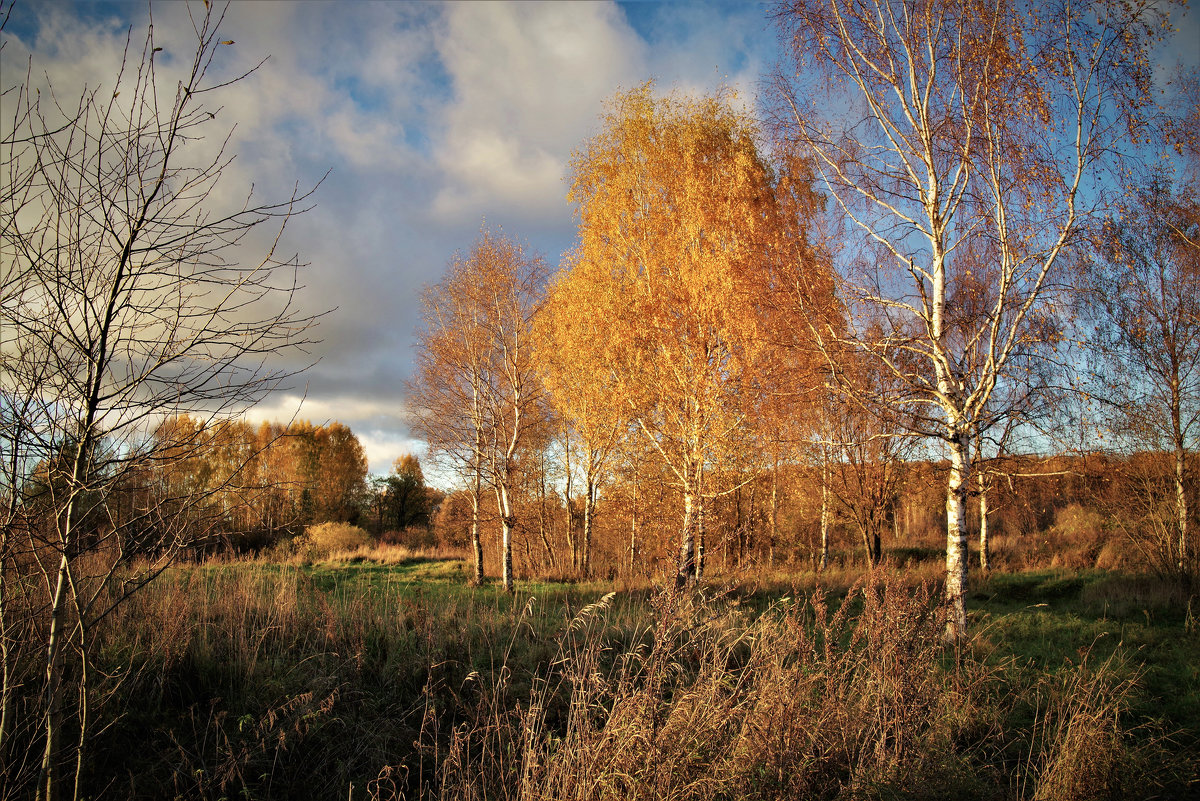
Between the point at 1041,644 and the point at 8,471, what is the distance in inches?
401

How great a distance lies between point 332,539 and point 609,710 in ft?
66.1

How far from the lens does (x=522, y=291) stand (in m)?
13.2

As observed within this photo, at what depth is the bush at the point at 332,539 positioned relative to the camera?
18969 mm

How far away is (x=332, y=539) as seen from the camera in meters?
21.0

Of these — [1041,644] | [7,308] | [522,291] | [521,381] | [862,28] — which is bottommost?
[1041,644]

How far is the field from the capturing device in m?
3.27

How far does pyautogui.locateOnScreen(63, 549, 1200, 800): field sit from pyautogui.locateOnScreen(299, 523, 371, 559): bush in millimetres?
12957

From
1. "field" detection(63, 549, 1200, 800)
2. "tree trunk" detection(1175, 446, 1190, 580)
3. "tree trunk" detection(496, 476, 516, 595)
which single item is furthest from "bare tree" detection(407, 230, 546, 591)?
"tree trunk" detection(1175, 446, 1190, 580)

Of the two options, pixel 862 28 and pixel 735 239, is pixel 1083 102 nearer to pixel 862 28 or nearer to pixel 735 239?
pixel 862 28

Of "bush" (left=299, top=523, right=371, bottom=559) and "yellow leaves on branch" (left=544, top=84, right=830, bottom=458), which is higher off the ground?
"yellow leaves on branch" (left=544, top=84, right=830, bottom=458)

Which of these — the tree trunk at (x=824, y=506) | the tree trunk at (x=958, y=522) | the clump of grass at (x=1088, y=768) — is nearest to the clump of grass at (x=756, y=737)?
the clump of grass at (x=1088, y=768)

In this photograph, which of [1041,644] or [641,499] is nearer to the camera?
[1041,644]

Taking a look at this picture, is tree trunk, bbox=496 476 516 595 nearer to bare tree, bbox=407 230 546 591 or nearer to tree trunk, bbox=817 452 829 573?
bare tree, bbox=407 230 546 591

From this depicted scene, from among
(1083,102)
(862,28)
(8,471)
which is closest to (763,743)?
(8,471)
